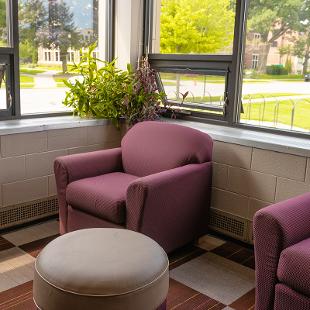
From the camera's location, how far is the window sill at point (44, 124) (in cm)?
299

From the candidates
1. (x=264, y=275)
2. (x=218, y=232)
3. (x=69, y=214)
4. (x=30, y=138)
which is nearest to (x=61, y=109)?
(x=30, y=138)

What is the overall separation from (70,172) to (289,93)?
1.64 meters

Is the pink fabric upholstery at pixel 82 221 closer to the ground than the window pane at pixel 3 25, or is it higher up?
closer to the ground

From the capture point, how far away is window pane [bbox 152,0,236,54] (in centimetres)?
325

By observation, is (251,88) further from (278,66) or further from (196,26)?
(196,26)

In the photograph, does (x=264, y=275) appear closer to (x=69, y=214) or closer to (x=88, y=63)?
(x=69, y=214)

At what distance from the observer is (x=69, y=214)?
2.81 meters

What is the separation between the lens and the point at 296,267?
1787mm

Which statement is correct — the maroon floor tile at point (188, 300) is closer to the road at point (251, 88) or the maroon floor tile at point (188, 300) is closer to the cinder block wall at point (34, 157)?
the cinder block wall at point (34, 157)

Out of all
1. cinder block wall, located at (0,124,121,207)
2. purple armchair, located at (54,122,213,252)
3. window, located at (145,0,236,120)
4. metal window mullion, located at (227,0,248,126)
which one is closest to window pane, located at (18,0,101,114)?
cinder block wall, located at (0,124,121,207)

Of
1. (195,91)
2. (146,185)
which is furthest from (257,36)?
(146,185)

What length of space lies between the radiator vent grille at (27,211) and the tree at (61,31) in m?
1.19

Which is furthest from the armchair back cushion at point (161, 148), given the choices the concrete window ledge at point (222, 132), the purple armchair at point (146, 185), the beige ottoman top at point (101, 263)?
the beige ottoman top at point (101, 263)

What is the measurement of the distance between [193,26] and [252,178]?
144 centimetres
